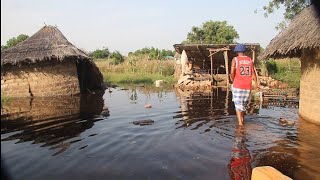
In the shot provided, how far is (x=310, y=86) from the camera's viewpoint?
366 inches

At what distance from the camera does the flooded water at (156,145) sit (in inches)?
205

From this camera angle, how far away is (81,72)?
20453 mm

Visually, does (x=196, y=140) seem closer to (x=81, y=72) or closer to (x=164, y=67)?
(x=81, y=72)

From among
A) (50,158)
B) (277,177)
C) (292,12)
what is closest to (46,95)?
(50,158)

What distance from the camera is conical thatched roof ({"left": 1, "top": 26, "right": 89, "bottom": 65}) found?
630 inches

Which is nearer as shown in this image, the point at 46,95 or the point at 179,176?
the point at 179,176

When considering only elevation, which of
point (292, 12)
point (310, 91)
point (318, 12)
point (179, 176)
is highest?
Answer: point (292, 12)

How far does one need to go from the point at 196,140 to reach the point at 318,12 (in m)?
5.56

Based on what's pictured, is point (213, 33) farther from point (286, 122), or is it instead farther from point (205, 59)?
point (286, 122)

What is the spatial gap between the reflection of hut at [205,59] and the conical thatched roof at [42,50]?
7.16 meters

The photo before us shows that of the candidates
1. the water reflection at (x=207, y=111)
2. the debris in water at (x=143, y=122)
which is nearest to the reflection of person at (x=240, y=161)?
the water reflection at (x=207, y=111)

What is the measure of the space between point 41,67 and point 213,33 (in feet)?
114

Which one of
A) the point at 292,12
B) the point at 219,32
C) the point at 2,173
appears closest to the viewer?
the point at 2,173

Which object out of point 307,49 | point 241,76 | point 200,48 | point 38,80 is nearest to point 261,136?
point 241,76
